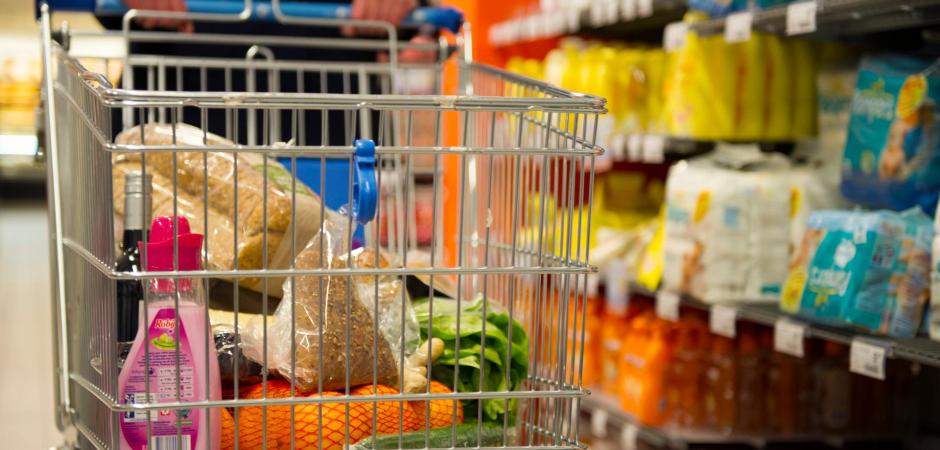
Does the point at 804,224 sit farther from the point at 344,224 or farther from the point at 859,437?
the point at 344,224

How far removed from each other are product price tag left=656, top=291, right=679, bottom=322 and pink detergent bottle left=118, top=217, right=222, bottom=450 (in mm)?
2175

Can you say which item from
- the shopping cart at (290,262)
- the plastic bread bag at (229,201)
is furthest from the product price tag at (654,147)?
the plastic bread bag at (229,201)

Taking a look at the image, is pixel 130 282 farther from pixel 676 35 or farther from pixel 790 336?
pixel 676 35

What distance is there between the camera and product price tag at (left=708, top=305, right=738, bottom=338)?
295 centimetres

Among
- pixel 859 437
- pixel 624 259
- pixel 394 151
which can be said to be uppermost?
pixel 394 151

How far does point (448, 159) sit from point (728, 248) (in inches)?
63.7

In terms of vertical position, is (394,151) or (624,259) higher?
(394,151)

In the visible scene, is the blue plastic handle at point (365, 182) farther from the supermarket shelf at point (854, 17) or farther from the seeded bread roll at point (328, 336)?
the supermarket shelf at point (854, 17)

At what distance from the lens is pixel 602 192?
13.6 feet

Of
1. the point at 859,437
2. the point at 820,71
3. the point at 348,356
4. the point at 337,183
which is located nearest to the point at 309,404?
the point at 348,356

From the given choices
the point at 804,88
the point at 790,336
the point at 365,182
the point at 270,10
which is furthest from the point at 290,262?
the point at 804,88

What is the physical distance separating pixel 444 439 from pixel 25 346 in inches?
161

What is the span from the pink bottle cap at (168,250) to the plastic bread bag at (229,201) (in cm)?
20

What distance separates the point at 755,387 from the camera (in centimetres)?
339
